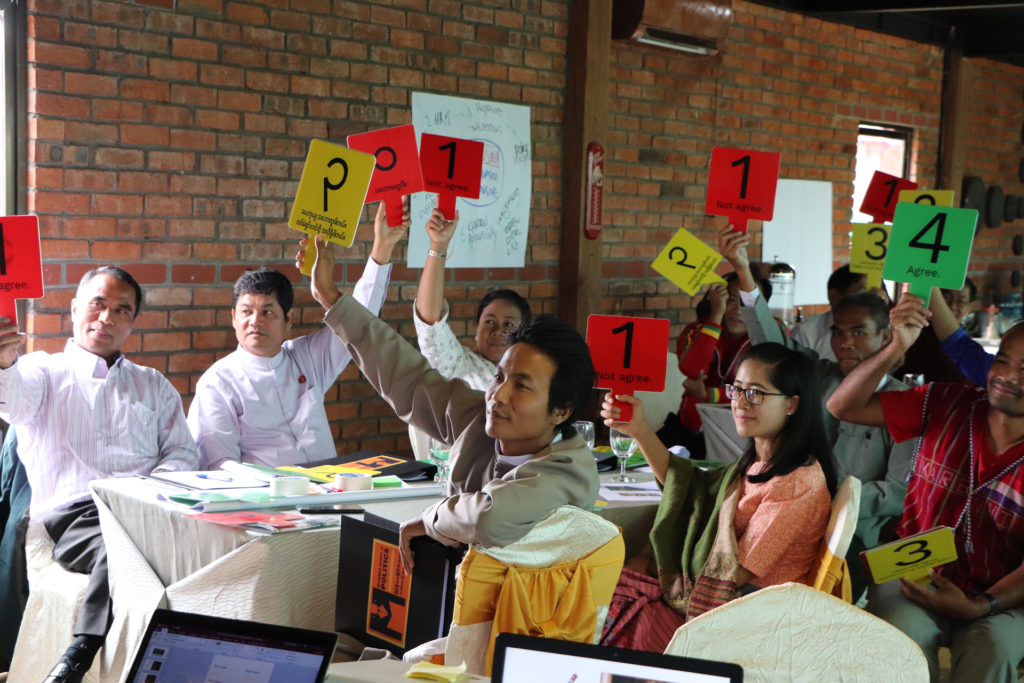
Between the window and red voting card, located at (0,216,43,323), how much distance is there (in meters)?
5.85

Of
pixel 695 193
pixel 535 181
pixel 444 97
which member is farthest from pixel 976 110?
pixel 444 97

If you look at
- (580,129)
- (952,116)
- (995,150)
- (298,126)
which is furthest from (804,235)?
(298,126)

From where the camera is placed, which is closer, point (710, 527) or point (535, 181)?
point (710, 527)

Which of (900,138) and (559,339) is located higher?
(900,138)

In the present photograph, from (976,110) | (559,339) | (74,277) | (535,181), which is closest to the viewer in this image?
(559,339)

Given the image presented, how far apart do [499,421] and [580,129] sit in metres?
3.46

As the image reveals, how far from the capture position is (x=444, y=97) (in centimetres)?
467

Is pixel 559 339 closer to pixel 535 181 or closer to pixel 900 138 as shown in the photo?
pixel 535 181

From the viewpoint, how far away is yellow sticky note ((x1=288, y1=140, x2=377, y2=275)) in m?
2.62

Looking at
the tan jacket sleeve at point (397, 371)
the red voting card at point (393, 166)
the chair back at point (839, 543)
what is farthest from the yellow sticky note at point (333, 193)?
the chair back at point (839, 543)

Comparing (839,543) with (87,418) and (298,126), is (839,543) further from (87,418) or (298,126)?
(298,126)

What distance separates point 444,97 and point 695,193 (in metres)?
2.03

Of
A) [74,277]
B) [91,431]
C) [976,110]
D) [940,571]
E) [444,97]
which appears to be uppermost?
[976,110]

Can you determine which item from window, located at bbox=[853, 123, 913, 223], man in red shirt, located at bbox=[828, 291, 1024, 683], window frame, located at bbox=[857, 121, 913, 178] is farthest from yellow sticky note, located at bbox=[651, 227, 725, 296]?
window frame, located at bbox=[857, 121, 913, 178]
